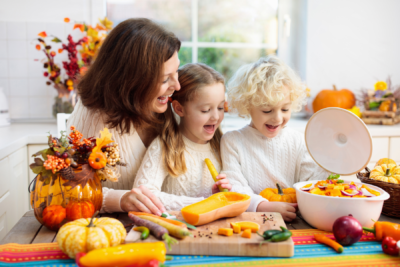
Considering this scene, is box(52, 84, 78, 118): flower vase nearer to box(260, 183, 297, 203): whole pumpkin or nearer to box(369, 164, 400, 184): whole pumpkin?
box(260, 183, 297, 203): whole pumpkin

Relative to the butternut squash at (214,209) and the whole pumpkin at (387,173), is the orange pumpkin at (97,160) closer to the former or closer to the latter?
the butternut squash at (214,209)

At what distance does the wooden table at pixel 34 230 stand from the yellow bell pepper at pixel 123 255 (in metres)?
0.24

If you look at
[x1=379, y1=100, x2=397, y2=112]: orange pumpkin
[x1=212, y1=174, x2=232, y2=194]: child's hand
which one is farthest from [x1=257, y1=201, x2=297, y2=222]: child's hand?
[x1=379, y1=100, x2=397, y2=112]: orange pumpkin

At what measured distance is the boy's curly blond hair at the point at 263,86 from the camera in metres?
1.32

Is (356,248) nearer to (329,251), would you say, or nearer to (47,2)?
(329,251)

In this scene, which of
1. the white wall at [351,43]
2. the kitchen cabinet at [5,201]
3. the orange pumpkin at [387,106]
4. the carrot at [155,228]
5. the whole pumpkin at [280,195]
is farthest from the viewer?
the white wall at [351,43]

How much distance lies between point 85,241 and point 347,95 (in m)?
2.55

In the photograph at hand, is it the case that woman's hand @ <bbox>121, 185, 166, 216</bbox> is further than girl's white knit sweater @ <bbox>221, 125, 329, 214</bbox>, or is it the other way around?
girl's white knit sweater @ <bbox>221, 125, 329, 214</bbox>

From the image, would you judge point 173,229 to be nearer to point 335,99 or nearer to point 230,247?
point 230,247

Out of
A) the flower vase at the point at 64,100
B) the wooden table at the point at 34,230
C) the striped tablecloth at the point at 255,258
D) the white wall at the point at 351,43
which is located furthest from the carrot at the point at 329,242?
the white wall at the point at 351,43

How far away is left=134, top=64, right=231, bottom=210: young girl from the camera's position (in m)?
1.34

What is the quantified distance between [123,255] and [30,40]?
248 centimetres

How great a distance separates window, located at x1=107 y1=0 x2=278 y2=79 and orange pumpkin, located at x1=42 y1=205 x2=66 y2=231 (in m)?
2.33

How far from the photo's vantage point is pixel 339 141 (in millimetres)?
1112
